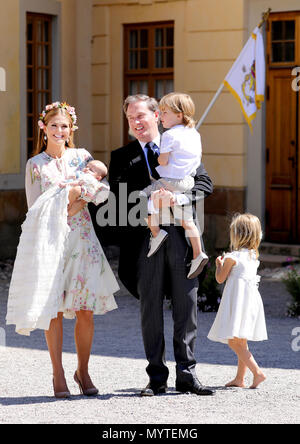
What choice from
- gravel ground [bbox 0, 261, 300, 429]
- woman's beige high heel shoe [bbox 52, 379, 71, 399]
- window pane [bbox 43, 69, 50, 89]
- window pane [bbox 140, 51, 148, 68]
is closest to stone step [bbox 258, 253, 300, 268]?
gravel ground [bbox 0, 261, 300, 429]

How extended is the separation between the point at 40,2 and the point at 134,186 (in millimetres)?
7995

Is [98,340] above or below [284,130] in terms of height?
below

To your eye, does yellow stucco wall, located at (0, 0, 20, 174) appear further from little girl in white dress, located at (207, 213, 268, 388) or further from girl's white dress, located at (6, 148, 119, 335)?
little girl in white dress, located at (207, 213, 268, 388)

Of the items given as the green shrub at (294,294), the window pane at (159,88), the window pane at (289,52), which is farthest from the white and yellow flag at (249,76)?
the window pane at (159,88)

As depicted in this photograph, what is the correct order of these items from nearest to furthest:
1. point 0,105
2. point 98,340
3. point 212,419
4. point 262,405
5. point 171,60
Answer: point 212,419
point 262,405
point 98,340
point 0,105
point 171,60

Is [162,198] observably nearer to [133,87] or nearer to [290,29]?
[290,29]

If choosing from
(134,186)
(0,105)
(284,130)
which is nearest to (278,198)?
→ (284,130)

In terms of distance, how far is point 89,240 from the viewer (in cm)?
606

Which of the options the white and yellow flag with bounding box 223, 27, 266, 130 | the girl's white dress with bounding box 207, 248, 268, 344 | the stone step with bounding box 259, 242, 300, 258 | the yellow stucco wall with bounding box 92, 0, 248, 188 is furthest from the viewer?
the yellow stucco wall with bounding box 92, 0, 248, 188

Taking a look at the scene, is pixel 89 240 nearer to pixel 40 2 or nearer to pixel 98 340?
pixel 98 340

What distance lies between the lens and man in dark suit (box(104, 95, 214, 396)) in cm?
597

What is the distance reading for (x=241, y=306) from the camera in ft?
20.5

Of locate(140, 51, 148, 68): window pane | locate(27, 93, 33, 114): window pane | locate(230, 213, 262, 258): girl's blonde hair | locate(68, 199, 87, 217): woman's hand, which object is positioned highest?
locate(140, 51, 148, 68): window pane

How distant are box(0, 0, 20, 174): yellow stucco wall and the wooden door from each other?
10.5ft
